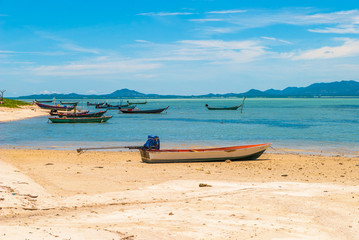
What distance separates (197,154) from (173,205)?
9879mm

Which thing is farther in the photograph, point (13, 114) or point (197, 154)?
point (13, 114)

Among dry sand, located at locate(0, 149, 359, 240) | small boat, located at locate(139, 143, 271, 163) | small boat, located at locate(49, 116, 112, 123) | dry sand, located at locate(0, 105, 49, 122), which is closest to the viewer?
dry sand, located at locate(0, 149, 359, 240)

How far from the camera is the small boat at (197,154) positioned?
19234mm

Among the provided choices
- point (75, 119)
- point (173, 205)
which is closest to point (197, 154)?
point (173, 205)

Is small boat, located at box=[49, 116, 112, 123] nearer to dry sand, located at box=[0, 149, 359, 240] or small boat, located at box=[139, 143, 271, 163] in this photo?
small boat, located at box=[139, 143, 271, 163]

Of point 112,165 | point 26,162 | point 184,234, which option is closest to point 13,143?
point 26,162

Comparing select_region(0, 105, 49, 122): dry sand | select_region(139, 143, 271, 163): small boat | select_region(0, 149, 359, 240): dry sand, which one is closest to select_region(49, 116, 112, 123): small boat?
select_region(0, 105, 49, 122): dry sand

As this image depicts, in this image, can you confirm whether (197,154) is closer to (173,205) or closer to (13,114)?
(173,205)

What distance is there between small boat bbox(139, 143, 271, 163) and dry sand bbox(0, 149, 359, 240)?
98.8 inches

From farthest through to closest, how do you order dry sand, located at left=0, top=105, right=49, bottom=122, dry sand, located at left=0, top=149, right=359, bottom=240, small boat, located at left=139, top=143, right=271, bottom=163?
dry sand, located at left=0, top=105, right=49, bottom=122 → small boat, located at left=139, top=143, right=271, bottom=163 → dry sand, located at left=0, top=149, right=359, bottom=240

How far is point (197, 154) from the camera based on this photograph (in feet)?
63.9

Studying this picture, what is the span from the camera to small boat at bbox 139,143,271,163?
19.2 metres

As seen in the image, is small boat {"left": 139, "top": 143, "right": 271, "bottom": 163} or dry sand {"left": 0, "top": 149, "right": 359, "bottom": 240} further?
small boat {"left": 139, "top": 143, "right": 271, "bottom": 163}

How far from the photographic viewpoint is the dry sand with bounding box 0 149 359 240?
7496mm
